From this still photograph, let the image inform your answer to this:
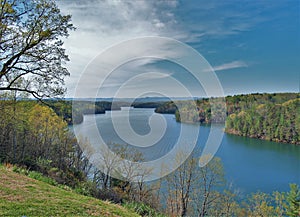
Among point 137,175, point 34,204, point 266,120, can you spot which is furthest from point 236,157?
point 34,204

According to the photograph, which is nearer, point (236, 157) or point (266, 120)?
point (236, 157)

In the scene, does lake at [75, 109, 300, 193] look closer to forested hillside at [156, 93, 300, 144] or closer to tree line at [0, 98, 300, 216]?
tree line at [0, 98, 300, 216]

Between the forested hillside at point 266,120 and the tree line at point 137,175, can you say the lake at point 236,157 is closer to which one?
the tree line at point 137,175

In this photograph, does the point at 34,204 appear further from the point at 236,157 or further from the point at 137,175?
the point at 236,157

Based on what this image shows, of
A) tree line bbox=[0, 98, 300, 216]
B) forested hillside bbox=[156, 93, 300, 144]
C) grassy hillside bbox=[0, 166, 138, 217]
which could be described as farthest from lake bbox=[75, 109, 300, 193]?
forested hillside bbox=[156, 93, 300, 144]

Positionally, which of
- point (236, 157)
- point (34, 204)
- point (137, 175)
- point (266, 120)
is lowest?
point (236, 157)

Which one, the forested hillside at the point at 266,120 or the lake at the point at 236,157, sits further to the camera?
the forested hillside at the point at 266,120

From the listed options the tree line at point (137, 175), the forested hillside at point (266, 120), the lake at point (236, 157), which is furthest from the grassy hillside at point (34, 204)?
the forested hillside at point (266, 120)

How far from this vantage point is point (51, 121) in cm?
1922

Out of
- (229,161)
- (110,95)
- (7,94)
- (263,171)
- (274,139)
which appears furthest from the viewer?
(274,139)

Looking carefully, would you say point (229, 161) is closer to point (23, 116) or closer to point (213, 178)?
point (213, 178)

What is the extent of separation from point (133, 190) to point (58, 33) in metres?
12.9

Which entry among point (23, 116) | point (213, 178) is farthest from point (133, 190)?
point (23, 116)

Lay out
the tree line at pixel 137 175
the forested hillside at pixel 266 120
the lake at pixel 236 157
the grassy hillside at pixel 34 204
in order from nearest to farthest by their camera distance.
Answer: the grassy hillside at pixel 34 204 < the tree line at pixel 137 175 < the lake at pixel 236 157 < the forested hillside at pixel 266 120
